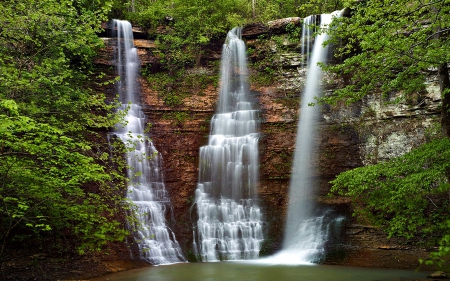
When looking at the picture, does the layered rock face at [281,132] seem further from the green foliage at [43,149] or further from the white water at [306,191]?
the green foliage at [43,149]

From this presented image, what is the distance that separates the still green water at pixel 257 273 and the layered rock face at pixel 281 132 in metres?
1.22

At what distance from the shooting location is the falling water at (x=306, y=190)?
46.4 feet

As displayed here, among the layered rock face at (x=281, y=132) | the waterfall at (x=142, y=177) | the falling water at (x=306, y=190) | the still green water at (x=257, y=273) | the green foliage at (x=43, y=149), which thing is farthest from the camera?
the falling water at (x=306, y=190)

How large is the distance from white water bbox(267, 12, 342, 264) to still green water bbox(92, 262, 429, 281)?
153 cm

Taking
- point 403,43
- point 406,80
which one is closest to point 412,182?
point 406,80

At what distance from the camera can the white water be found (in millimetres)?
14039

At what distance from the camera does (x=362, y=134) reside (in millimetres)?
16156

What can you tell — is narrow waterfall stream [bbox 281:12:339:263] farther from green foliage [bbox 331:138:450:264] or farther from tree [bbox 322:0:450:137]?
green foliage [bbox 331:138:450:264]

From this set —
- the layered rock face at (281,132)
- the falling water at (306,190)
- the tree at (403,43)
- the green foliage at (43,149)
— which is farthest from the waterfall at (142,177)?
the tree at (403,43)

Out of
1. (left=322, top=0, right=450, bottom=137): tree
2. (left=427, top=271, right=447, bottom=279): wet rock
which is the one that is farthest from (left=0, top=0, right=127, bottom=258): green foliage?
(left=427, top=271, right=447, bottom=279): wet rock

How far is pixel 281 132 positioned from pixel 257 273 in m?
8.14

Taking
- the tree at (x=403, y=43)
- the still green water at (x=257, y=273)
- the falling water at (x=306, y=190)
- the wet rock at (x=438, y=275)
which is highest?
the tree at (x=403, y=43)

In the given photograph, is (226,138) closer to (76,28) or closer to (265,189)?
(265,189)

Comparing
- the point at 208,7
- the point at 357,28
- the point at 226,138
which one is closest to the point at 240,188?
the point at 226,138
